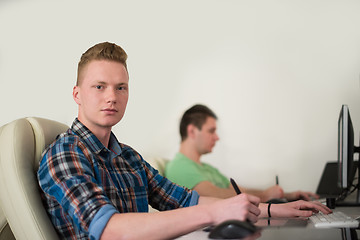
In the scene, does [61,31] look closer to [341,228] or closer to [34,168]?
[34,168]

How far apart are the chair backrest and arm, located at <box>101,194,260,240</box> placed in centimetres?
22

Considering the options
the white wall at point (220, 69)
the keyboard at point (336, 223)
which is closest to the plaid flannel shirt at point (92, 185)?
the keyboard at point (336, 223)

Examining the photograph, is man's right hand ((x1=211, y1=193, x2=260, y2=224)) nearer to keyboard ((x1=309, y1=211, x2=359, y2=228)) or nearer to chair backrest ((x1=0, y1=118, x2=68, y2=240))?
keyboard ((x1=309, y1=211, x2=359, y2=228))

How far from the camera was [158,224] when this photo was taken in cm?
91

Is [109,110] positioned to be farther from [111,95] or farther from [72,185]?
[72,185]

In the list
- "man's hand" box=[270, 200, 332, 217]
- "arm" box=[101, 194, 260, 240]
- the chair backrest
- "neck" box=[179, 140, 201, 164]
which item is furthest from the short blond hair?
"neck" box=[179, 140, 201, 164]

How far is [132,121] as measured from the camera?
334cm

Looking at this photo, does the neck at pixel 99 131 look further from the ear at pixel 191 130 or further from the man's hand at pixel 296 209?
the ear at pixel 191 130

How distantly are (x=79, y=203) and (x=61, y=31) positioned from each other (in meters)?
2.58

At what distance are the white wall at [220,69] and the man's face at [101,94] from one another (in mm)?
2002

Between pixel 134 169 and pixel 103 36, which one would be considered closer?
pixel 134 169

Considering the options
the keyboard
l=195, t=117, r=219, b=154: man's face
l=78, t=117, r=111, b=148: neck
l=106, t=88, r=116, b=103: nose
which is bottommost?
l=195, t=117, r=219, b=154: man's face

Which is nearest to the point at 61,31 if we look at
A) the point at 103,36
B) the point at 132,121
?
the point at 103,36

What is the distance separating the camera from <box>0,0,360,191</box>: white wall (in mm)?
3230
